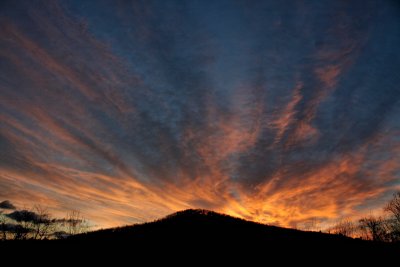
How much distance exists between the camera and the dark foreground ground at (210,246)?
65.5ft

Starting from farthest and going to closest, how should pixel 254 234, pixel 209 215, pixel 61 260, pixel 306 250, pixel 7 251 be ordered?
1. pixel 209 215
2. pixel 254 234
3. pixel 7 251
4. pixel 306 250
5. pixel 61 260

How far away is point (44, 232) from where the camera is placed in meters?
53.6

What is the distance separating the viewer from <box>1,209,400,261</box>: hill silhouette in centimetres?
2130

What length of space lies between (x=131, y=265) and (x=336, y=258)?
55.3 feet

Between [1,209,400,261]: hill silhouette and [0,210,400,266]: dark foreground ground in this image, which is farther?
[1,209,400,261]: hill silhouette

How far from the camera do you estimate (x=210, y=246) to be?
22109 millimetres

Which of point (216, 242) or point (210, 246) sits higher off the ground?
point (216, 242)

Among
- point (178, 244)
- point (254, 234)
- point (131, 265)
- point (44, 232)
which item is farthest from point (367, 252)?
point (44, 232)

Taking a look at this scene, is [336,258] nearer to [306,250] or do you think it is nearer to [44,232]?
[306,250]

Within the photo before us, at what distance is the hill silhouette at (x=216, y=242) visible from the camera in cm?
2130

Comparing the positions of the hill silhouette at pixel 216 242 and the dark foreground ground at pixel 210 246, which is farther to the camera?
the hill silhouette at pixel 216 242

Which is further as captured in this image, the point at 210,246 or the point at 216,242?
the point at 216,242

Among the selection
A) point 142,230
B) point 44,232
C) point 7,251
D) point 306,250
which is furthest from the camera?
point 44,232

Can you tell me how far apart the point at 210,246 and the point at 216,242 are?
1.29 metres
